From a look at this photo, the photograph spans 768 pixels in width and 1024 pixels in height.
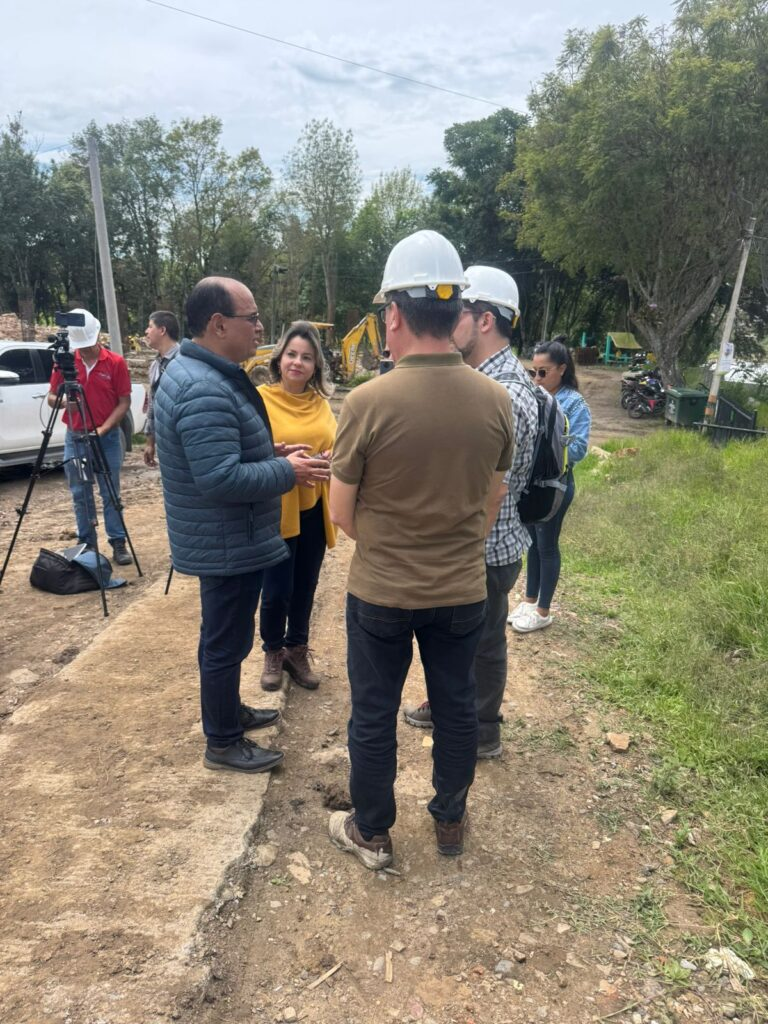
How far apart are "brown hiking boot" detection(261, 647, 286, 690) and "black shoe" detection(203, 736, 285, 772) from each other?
0.55 metres

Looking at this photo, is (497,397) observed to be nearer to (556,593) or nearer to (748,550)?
(556,593)

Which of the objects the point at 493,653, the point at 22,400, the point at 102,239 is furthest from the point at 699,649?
the point at 102,239

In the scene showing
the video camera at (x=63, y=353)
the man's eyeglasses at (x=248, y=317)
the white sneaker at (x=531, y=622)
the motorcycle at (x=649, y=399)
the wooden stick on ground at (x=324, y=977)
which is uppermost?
the man's eyeglasses at (x=248, y=317)

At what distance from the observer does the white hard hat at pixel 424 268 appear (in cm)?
176

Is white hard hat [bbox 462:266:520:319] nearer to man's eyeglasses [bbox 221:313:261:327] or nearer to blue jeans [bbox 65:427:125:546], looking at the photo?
man's eyeglasses [bbox 221:313:261:327]

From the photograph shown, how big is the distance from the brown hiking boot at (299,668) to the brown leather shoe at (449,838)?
1.17 metres

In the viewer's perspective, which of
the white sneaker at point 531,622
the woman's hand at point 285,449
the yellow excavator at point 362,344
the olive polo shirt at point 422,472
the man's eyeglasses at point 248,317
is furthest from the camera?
the yellow excavator at point 362,344

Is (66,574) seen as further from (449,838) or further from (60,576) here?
(449,838)

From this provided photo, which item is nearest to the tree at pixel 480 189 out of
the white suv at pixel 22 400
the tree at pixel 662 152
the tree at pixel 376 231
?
the tree at pixel 376 231

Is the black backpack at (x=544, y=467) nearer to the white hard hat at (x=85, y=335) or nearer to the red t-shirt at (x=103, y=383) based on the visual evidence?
the red t-shirt at (x=103, y=383)

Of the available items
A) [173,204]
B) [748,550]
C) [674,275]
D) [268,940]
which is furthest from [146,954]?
[173,204]

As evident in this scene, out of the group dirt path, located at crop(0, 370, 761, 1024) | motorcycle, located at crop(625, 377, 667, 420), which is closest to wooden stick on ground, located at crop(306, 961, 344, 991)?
dirt path, located at crop(0, 370, 761, 1024)

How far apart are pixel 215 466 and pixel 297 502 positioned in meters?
0.88

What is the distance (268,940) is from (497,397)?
1714mm
